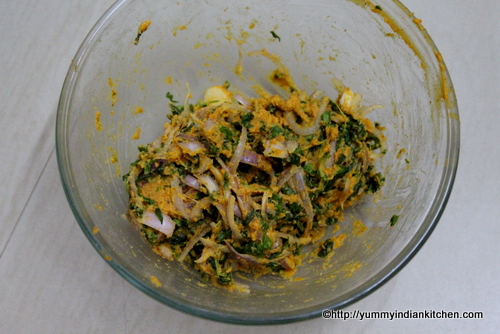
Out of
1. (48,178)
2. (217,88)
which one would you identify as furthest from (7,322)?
(217,88)

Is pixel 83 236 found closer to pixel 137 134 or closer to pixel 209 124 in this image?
pixel 137 134

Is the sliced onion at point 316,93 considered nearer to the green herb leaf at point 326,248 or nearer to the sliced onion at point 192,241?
the green herb leaf at point 326,248

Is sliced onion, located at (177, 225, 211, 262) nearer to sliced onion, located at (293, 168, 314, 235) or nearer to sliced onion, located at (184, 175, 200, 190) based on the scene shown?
sliced onion, located at (184, 175, 200, 190)

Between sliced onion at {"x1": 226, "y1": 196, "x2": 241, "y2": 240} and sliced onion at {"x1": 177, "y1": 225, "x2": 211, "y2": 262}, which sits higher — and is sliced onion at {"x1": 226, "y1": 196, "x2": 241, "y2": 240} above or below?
above

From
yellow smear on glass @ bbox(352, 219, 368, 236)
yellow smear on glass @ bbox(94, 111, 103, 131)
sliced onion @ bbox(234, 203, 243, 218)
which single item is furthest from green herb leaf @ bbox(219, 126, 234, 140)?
yellow smear on glass @ bbox(352, 219, 368, 236)

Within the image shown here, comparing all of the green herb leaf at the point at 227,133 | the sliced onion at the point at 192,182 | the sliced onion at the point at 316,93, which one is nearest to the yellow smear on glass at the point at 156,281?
the sliced onion at the point at 192,182
